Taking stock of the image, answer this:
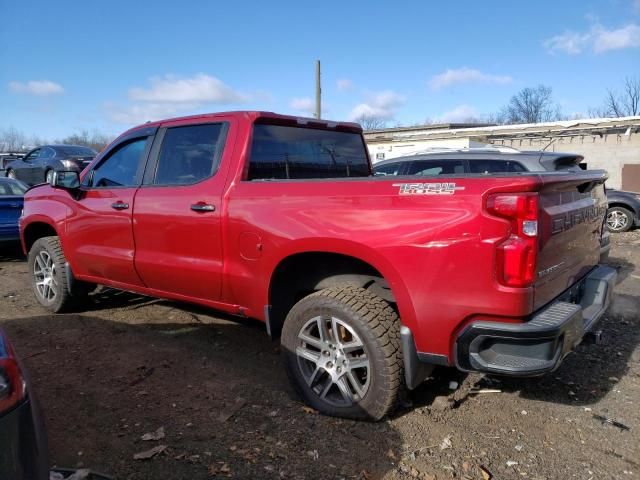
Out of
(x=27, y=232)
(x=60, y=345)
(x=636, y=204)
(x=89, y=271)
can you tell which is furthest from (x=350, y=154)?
(x=636, y=204)

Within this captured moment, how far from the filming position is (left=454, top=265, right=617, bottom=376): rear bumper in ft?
8.33

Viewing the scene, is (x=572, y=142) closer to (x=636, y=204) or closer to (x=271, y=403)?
(x=636, y=204)

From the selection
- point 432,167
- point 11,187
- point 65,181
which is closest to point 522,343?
point 65,181

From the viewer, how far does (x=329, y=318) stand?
10.4 feet

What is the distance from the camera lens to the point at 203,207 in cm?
374

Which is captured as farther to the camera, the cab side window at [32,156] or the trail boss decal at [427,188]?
the cab side window at [32,156]

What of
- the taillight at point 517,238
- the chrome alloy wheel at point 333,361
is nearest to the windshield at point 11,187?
the chrome alloy wheel at point 333,361

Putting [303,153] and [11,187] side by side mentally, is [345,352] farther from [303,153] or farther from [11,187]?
[11,187]

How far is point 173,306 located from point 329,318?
3.06 meters

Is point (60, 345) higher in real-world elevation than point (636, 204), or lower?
lower

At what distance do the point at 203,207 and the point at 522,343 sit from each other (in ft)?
7.66

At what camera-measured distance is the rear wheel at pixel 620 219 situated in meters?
11.3

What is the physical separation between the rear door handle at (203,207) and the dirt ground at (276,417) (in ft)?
4.12

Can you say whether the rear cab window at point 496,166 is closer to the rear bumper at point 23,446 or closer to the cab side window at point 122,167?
the cab side window at point 122,167
